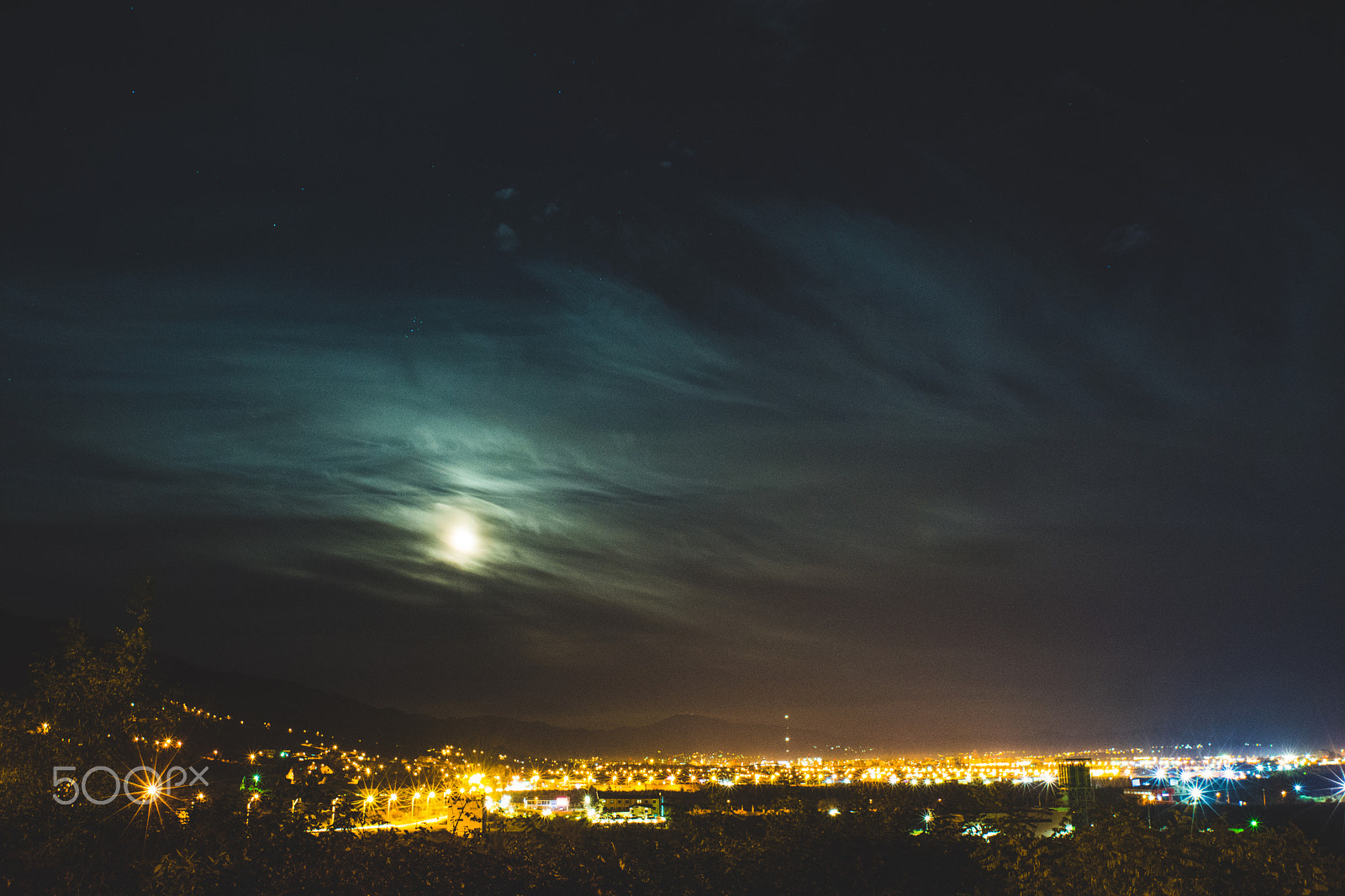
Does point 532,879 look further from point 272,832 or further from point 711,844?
point 711,844

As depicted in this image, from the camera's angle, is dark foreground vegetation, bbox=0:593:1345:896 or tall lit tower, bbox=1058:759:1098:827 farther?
tall lit tower, bbox=1058:759:1098:827

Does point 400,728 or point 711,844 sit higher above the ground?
point 711,844

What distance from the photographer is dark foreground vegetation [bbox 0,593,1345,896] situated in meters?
11.2

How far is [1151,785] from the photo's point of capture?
409ft

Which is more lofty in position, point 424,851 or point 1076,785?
point 424,851

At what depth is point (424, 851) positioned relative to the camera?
12828 millimetres

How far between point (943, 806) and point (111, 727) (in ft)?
70.2

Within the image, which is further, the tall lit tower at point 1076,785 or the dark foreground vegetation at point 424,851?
the tall lit tower at point 1076,785

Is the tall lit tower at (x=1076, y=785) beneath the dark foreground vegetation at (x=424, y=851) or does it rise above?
beneath

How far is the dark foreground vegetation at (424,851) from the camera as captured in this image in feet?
36.7

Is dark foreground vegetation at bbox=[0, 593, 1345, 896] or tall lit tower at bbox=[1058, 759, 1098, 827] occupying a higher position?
dark foreground vegetation at bbox=[0, 593, 1345, 896]

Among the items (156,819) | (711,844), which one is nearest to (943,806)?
(711,844)

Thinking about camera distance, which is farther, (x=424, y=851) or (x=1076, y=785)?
(x=1076, y=785)

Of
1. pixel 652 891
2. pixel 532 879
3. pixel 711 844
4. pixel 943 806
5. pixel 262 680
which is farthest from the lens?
pixel 262 680
